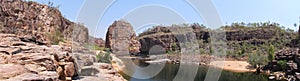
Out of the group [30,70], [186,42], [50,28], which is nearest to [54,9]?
[50,28]

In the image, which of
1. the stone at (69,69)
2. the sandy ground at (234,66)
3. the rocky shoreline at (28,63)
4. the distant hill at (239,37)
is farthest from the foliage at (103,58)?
the distant hill at (239,37)

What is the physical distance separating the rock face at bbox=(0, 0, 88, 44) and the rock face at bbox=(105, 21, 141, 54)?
1169 inches

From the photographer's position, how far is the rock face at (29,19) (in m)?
28.9

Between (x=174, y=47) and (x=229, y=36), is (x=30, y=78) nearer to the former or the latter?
(x=229, y=36)

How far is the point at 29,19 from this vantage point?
110 ft

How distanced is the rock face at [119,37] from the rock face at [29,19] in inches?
1169

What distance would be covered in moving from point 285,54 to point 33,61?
41.4 meters

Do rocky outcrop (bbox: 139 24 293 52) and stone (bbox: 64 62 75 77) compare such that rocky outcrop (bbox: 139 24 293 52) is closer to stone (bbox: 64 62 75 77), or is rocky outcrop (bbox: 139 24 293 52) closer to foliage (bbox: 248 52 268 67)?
foliage (bbox: 248 52 268 67)

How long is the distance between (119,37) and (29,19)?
42378 millimetres

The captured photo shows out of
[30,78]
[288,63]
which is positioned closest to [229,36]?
[288,63]

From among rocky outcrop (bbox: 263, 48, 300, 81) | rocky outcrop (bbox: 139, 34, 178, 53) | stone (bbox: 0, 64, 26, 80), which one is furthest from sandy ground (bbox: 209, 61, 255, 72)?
stone (bbox: 0, 64, 26, 80)

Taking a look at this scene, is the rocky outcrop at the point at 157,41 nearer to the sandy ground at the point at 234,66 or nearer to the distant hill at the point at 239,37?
the distant hill at the point at 239,37

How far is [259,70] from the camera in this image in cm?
4428

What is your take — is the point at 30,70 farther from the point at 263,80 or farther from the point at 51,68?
the point at 263,80
